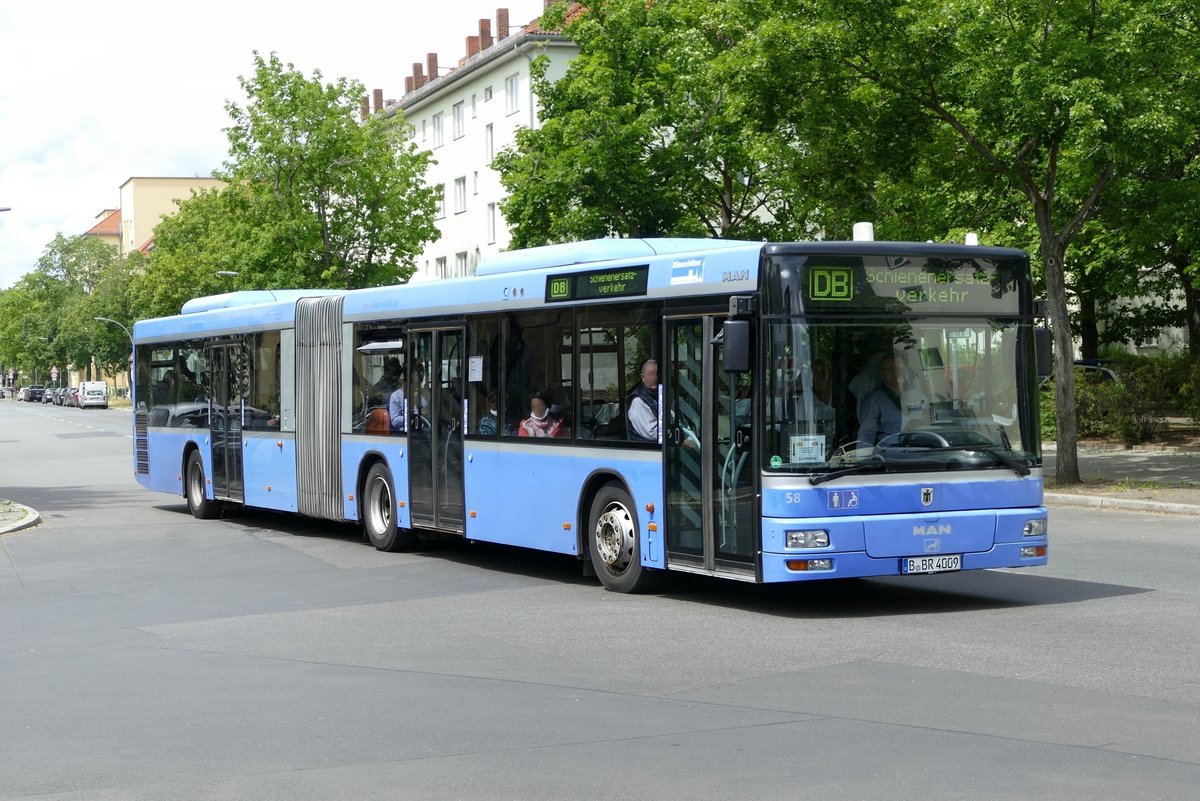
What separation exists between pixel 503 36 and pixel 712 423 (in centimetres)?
6568

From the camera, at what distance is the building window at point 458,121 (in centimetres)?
7250

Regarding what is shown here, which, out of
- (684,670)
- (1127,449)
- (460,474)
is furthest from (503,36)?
(684,670)

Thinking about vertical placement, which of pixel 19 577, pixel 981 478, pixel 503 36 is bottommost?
pixel 19 577

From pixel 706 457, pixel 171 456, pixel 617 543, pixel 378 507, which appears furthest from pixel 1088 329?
pixel 706 457

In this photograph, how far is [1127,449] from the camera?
102ft

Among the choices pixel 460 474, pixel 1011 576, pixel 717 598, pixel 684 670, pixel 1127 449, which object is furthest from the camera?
pixel 1127 449

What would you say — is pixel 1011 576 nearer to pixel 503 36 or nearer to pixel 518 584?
pixel 518 584

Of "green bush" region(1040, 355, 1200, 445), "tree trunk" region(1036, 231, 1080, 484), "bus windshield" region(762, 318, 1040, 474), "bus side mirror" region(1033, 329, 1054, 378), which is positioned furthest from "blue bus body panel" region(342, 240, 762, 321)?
"green bush" region(1040, 355, 1200, 445)

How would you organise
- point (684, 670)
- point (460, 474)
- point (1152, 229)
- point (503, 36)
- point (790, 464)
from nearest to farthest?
point (684, 670)
point (790, 464)
point (460, 474)
point (1152, 229)
point (503, 36)

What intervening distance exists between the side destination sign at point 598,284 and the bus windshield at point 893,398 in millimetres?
1800

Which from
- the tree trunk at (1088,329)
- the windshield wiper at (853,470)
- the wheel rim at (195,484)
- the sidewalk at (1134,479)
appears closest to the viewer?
the windshield wiper at (853,470)

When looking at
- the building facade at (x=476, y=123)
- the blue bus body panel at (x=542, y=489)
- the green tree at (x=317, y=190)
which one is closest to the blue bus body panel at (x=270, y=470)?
the blue bus body panel at (x=542, y=489)

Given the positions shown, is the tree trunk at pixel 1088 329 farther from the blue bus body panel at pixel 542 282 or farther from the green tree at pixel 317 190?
the blue bus body panel at pixel 542 282

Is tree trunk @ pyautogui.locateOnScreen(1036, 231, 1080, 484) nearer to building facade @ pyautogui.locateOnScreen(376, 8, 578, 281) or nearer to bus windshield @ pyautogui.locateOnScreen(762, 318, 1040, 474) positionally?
bus windshield @ pyautogui.locateOnScreen(762, 318, 1040, 474)
